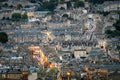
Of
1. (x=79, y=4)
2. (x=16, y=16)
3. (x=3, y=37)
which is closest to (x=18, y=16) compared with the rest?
(x=16, y=16)

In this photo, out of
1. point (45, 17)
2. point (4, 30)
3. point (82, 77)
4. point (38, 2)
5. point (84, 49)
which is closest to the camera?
point (82, 77)

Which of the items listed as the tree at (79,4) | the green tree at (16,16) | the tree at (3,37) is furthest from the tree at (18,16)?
the tree at (3,37)

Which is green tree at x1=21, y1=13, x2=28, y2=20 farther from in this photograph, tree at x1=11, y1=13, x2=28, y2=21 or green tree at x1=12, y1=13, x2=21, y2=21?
green tree at x1=12, y1=13, x2=21, y2=21

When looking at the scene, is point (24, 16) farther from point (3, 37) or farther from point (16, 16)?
point (3, 37)

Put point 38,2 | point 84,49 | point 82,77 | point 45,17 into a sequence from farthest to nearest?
point 38,2
point 45,17
point 84,49
point 82,77

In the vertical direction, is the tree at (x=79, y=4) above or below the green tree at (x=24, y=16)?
below

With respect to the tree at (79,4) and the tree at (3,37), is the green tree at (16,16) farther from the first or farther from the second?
the tree at (3,37)

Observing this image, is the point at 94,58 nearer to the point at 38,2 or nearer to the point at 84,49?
the point at 84,49

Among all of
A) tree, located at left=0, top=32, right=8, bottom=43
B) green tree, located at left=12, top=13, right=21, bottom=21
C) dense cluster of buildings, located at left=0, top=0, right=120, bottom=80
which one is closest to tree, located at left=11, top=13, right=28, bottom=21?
green tree, located at left=12, top=13, right=21, bottom=21

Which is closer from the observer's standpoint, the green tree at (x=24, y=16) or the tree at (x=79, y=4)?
the green tree at (x=24, y=16)

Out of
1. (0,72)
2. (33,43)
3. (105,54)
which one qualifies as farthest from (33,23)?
(0,72)

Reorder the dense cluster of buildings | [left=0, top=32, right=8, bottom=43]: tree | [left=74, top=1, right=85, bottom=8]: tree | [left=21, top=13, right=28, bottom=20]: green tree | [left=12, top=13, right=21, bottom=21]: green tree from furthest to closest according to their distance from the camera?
[left=74, top=1, right=85, bottom=8]: tree < [left=21, top=13, right=28, bottom=20]: green tree < [left=12, top=13, right=21, bottom=21]: green tree < [left=0, top=32, right=8, bottom=43]: tree < the dense cluster of buildings
